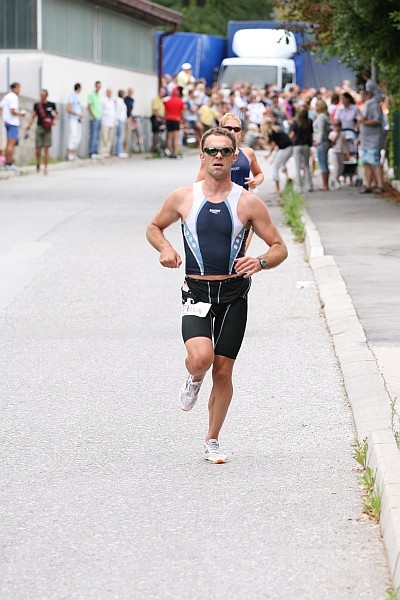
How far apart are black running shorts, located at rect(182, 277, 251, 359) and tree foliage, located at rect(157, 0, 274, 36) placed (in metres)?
63.6

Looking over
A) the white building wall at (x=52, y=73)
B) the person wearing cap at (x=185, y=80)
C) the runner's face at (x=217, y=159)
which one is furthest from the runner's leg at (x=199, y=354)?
the person wearing cap at (x=185, y=80)

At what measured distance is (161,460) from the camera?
7.03 m

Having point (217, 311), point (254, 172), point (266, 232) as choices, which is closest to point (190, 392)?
point (217, 311)

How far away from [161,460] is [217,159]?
1.53 metres

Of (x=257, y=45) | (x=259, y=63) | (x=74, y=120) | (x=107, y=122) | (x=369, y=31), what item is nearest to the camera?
(x=369, y=31)

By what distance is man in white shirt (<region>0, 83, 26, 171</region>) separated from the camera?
3138 centimetres

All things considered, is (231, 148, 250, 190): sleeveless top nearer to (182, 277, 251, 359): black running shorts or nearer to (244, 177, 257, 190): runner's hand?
(244, 177, 257, 190): runner's hand

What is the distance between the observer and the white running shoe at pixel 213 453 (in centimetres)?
696

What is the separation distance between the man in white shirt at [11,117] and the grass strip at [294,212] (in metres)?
9.92

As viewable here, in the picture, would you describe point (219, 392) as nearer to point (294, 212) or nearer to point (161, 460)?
point (161, 460)

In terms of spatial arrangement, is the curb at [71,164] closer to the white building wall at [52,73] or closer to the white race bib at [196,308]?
the white building wall at [52,73]

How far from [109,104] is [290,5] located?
1717 cm

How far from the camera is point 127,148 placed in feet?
A: 144

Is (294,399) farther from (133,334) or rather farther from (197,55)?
(197,55)
